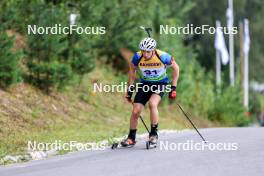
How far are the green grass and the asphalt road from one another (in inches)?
59.4

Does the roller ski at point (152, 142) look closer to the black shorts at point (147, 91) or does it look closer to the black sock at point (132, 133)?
the black sock at point (132, 133)

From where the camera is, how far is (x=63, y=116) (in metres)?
19.1

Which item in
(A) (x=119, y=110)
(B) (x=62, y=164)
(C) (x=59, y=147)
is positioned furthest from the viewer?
(A) (x=119, y=110)

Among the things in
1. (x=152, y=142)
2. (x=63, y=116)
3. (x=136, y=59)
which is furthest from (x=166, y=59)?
(x=63, y=116)

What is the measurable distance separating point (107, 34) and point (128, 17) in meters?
1.62

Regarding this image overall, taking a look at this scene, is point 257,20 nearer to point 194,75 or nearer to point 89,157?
point 194,75

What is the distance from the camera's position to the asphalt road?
9.69 m

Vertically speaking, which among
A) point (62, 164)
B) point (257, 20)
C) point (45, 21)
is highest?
point (257, 20)

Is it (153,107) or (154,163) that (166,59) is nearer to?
(153,107)

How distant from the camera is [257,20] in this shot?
51.2 metres

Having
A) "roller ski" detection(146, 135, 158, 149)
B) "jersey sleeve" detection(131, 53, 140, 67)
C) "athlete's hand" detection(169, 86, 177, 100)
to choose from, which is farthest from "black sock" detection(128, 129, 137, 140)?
"jersey sleeve" detection(131, 53, 140, 67)

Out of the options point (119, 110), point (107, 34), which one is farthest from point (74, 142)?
point (107, 34)

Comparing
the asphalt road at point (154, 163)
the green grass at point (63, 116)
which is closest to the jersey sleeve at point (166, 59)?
the asphalt road at point (154, 163)

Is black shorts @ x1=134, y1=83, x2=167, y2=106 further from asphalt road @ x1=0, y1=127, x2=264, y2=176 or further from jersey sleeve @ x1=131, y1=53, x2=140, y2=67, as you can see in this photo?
asphalt road @ x1=0, y1=127, x2=264, y2=176
